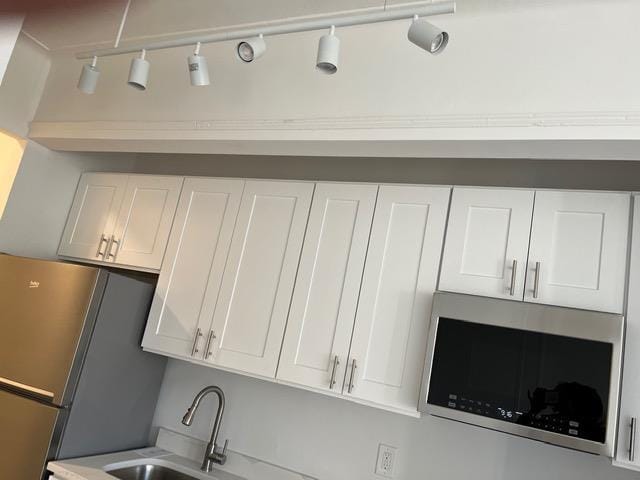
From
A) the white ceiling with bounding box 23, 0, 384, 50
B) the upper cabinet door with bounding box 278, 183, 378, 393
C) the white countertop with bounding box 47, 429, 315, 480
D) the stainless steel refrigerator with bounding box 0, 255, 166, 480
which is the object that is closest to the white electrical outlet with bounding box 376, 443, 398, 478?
the white countertop with bounding box 47, 429, 315, 480

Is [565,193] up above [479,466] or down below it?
above

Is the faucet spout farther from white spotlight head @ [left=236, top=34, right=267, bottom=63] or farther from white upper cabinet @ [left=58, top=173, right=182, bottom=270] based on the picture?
white spotlight head @ [left=236, top=34, right=267, bottom=63]

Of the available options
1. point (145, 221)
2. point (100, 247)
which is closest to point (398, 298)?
point (145, 221)

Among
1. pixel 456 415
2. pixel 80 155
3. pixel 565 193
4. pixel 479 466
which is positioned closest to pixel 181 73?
pixel 80 155

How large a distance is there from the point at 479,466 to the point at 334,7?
188cm

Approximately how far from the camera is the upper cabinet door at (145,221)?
2650mm

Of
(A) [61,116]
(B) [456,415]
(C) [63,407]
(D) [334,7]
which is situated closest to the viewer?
(B) [456,415]

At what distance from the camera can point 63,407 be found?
2.24 m

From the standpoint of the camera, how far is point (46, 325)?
238 cm

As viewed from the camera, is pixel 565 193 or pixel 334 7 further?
pixel 334 7

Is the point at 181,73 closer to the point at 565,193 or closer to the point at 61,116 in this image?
the point at 61,116

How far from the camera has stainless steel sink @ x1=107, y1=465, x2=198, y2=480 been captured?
2.35 meters

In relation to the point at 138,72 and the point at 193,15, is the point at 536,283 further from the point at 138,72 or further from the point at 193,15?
the point at 193,15

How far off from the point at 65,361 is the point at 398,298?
57.3 inches
